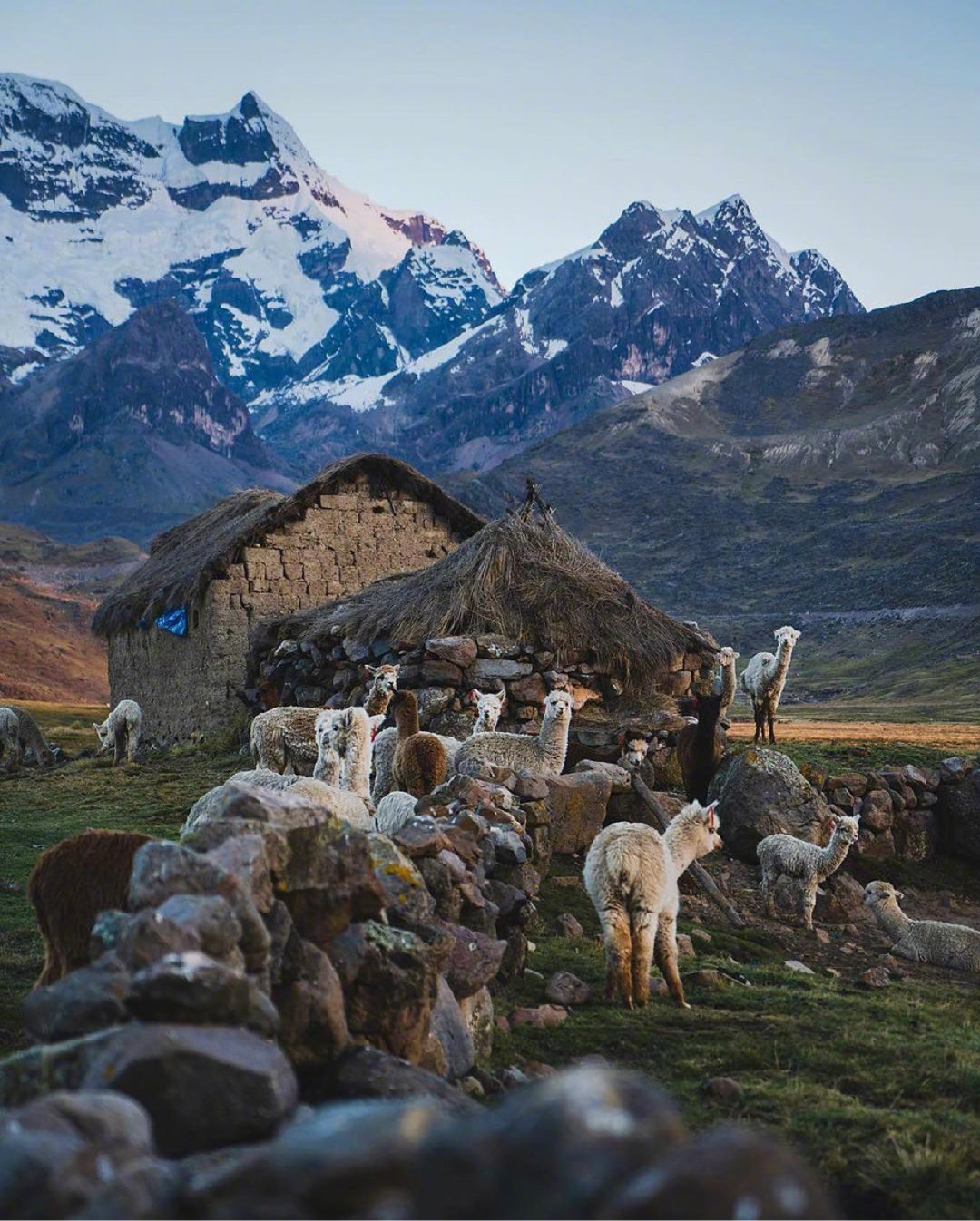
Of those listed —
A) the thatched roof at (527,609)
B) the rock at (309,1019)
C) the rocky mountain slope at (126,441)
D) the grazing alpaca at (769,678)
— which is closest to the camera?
the rock at (309,1019)

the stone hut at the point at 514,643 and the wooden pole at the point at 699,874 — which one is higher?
the stone hut at the point at 514,643

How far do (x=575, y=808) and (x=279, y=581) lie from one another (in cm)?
1085

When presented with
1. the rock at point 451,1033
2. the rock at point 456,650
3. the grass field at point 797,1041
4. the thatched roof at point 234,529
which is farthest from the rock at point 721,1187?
the thatched roof at point 234,529

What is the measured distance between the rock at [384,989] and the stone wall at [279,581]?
15.5 meters

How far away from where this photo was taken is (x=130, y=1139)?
231cm

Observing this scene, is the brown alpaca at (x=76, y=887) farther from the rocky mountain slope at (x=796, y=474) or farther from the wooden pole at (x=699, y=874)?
the rocky mountain slope at (x=796, y=474)

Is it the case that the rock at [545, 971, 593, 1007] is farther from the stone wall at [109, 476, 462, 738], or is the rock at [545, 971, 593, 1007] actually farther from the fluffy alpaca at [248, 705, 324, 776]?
the stone wall at [109, 476, 462, 738]

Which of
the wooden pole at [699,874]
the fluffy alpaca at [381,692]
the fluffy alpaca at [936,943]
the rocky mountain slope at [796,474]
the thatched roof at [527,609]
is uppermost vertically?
the rocky mountain slope at [796,474]

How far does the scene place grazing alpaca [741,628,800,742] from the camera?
1645cm

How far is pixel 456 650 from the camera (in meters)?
14.7

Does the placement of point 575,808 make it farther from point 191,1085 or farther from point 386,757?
point 191,1085

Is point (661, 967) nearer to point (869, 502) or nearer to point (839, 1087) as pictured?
point (839, 1087)

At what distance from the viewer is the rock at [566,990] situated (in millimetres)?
6879

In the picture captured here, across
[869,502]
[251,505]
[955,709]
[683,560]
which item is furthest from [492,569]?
[869,502]
